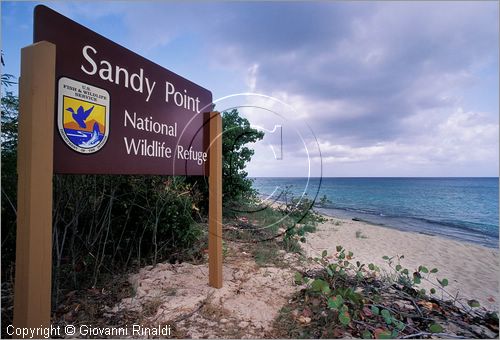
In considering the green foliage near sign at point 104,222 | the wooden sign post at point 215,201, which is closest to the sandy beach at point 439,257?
the wooden sign post at point 215,201

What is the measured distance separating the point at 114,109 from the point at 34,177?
0.80m

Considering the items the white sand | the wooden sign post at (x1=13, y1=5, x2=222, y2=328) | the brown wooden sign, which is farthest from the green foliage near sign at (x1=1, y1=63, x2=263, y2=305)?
the wooden sign post at (x1=13, y1=5, x2=222, y2=328)

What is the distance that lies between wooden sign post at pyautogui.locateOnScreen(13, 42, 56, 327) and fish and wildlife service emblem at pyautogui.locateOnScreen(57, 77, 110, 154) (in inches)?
4.9

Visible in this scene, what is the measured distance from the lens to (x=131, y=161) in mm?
2264

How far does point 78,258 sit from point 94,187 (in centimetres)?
92

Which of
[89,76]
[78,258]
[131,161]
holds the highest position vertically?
[89,76]

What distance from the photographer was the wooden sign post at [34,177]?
5.17 ft

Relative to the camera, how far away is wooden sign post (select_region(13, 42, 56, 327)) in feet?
5.17

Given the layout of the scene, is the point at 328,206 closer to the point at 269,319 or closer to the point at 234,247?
the point at 234,247

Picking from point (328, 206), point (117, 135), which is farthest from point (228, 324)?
point (328, 206)

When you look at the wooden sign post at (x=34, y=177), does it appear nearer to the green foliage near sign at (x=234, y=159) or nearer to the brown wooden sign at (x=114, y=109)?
the brown wooden sign at (x=114, y=109)

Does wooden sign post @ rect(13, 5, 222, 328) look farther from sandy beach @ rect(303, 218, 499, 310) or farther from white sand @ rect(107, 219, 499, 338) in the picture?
sandy beach @ rect(303, 218, 499, 310)

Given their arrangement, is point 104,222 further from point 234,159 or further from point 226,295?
point 234,159

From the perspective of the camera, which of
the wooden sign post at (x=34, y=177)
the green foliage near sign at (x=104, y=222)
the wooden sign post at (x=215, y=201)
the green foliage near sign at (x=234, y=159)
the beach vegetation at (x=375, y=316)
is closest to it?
the wooden sign post at (x=34, y=177)
